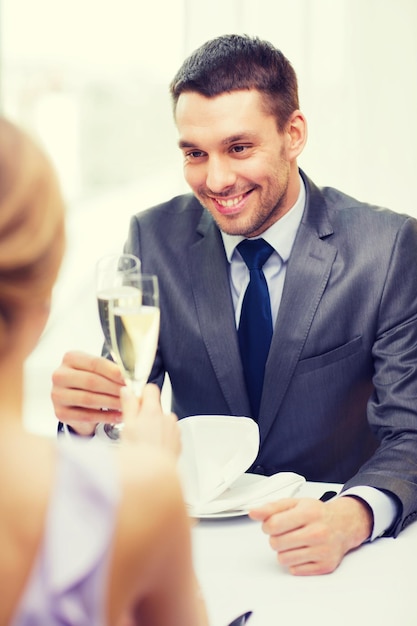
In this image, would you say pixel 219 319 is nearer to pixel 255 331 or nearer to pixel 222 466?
pixel 255 331

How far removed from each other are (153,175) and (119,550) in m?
6.26

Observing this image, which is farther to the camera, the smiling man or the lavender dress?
the smiling man

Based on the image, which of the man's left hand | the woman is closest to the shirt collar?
the man's left hand

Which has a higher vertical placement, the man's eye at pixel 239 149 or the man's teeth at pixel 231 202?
the man's eye at pixel 239 149

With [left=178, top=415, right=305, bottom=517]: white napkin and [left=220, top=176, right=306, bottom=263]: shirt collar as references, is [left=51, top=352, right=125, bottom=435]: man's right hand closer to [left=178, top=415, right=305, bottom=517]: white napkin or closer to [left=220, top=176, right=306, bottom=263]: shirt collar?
[left=178, top=415, right=305, bottom=517]: white napkin

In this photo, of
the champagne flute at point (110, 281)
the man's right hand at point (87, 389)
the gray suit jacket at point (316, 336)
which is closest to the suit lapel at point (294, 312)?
the gray suit jacket at point (316, 336)

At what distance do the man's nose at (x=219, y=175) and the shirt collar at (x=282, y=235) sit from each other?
0.49 feet

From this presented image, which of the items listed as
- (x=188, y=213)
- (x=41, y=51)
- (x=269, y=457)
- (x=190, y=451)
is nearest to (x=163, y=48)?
(x=41, y=51)

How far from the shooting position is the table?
1.27 meters

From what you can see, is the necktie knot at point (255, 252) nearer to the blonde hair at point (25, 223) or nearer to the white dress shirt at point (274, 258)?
the white dress shirt at point (274, 258)

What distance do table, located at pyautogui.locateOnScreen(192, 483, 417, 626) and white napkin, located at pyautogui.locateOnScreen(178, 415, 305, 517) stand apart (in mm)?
61

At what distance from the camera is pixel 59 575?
2.61 ft

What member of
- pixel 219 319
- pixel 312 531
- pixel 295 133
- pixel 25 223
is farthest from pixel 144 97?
pixel 25 223

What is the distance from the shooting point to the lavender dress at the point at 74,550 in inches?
31.4
